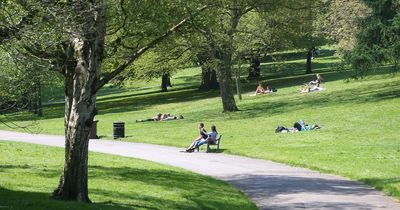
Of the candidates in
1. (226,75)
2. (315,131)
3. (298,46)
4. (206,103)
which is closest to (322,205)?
(315,131)

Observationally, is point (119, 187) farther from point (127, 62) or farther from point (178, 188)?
point (127, 62)

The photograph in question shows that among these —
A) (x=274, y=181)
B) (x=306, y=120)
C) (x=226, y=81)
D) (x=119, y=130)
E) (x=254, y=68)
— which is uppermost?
(x=254, y=68)

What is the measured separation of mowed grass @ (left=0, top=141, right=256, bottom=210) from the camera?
1234 cm

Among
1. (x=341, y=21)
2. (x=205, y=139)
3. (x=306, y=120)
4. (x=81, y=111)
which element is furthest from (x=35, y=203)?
(x=341, y=21)

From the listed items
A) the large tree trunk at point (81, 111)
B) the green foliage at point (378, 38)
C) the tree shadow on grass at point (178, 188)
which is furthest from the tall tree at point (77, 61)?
the green foliage at point (378, 38)

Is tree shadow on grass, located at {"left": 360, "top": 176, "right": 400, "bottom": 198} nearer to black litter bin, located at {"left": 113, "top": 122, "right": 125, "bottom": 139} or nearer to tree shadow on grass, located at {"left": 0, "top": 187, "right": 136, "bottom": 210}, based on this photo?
tree shadow on grass, located at {"left": 0, "top": 187, "right": 136, "bottom": 210}

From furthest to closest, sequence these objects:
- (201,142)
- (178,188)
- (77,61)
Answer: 1. (201,142)
2. (178,188)
3. (77,61)

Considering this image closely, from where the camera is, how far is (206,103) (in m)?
47.0

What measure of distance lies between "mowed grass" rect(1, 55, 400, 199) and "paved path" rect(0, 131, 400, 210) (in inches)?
25.9

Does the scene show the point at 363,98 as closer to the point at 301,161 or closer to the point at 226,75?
the point at 226,75

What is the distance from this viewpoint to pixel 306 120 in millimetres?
31859

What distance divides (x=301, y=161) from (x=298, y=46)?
36520 millimetres

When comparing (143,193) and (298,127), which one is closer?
(143,193)

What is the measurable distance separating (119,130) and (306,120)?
31.1 feet
